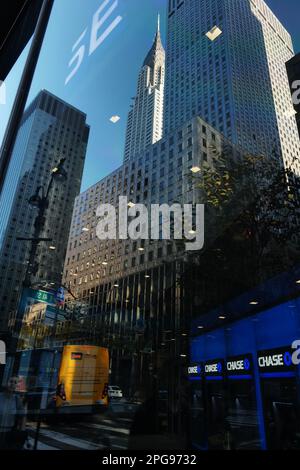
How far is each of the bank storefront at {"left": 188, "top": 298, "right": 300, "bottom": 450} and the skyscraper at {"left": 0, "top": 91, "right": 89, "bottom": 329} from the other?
126cm

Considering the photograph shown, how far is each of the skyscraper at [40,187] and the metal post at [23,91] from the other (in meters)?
0.06

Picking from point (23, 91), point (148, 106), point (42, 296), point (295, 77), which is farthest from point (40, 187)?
point (295, 77)

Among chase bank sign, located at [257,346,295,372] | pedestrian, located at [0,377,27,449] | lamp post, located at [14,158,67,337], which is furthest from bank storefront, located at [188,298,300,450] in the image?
lamp post, located at [14,158,67,337]

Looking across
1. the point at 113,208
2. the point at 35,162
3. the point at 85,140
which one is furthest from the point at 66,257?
the point at 85,140

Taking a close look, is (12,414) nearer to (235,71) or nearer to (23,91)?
(23,91)

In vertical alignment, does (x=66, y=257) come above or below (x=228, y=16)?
below

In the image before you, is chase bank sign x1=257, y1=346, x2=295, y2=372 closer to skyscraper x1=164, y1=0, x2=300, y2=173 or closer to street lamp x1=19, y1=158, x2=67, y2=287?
skyscraper x1=164, y1=0, x2=300, y2=173

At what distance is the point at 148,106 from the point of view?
8.26 ft

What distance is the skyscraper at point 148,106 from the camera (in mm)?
2178

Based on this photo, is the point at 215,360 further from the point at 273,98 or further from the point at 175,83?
the point at 175,83

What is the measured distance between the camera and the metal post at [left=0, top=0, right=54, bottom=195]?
4.63 ft

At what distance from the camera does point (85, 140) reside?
212cm

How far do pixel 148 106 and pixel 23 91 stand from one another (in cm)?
111

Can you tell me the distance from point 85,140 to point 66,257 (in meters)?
0.78
